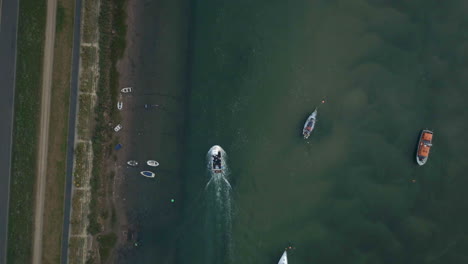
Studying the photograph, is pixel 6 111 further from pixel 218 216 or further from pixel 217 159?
pixel 218 216

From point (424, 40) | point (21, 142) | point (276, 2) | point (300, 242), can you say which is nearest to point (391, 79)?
point (424, 40)

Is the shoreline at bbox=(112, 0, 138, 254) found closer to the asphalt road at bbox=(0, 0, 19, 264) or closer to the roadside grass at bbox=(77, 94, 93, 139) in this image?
the roadside grass at bbox=(77, 94, 93, 139)

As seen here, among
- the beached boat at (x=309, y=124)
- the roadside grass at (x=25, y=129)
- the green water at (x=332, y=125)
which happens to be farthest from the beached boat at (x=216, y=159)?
the roadside grass at (x=25, y=129)

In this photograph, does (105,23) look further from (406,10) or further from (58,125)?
(406,10)

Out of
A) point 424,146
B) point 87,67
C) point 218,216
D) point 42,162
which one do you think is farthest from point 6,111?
point 424,146

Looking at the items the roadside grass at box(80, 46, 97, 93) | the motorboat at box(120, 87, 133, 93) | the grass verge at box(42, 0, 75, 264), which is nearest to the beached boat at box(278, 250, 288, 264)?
the grass verge at box(42, 0, 75, 264)
